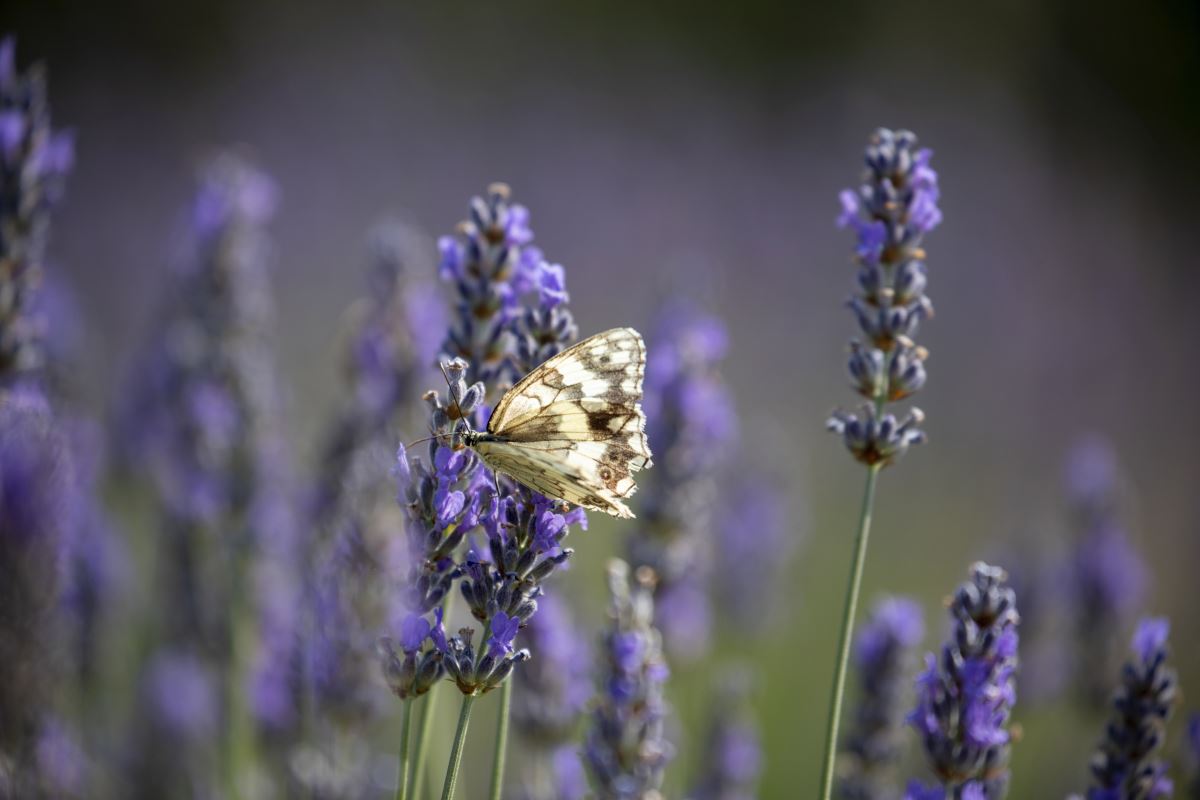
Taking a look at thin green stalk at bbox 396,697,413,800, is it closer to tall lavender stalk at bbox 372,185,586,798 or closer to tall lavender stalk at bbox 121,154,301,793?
tall lavender stalk at bbox 372,185,586,798

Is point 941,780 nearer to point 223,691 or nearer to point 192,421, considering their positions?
point 223,691

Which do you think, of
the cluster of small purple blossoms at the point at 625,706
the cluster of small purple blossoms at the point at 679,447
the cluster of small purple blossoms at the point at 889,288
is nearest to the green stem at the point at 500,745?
the cluster of small purple blossoms at the point at 625,706

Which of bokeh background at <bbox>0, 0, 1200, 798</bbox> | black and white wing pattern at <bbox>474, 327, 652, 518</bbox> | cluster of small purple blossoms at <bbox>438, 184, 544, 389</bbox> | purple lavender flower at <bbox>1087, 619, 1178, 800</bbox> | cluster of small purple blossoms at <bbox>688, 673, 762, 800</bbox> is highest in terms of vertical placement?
bokeh background at <bbox>0, 0, 1200, 798</bbox>

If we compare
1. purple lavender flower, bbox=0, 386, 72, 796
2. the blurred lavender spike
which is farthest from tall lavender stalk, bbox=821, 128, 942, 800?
purple lavender flower, bbox=0, 386, 72, 796

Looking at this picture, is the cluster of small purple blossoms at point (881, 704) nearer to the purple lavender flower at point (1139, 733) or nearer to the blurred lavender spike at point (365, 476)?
the purple lavender flower at point (1139, 733)

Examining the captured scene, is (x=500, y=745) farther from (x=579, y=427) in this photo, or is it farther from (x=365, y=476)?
(x=365, y=476)

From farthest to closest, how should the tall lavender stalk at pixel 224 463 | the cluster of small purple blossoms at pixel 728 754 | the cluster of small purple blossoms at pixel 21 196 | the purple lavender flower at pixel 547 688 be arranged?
the tall lavender stalk at pixel 224 463
the cluster of small purple blossoms at pixel 728 754
the purple lavender flower at pixel 547 688
the cluster of small purple blossoms at pixel 21 196

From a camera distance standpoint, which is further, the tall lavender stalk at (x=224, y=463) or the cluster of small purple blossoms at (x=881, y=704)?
the tall lavender stalk at (x=224, y=463)
